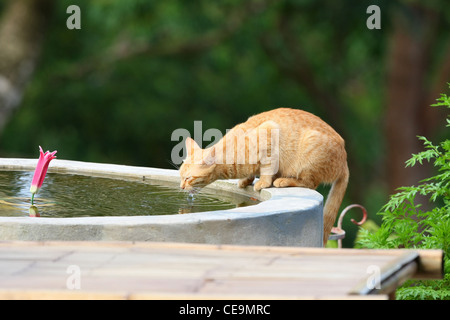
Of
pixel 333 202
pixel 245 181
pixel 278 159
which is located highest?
pixel 278 159

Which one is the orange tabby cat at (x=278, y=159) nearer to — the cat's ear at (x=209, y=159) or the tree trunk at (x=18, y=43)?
the cat's ear at (x=209, y=159)

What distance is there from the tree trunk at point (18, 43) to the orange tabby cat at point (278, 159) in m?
5.57

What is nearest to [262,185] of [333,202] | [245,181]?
[245,181]

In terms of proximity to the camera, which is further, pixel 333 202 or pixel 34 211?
pixel 333 202

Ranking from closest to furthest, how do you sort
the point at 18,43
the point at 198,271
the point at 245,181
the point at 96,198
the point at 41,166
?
the point at 198,271, the point at 41,166, the point at 96,198, the point at 245,181, the point at 18,43

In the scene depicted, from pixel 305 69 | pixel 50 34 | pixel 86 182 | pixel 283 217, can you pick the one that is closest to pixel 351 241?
pixel 305 69

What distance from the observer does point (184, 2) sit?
10.9m

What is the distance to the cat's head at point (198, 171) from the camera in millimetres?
4746

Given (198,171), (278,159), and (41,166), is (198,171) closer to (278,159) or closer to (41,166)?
(278,159)

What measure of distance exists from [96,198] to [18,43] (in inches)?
228

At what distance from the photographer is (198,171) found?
4.75 meters

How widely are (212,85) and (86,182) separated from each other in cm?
1092

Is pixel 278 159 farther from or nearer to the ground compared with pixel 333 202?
farther from the ground
